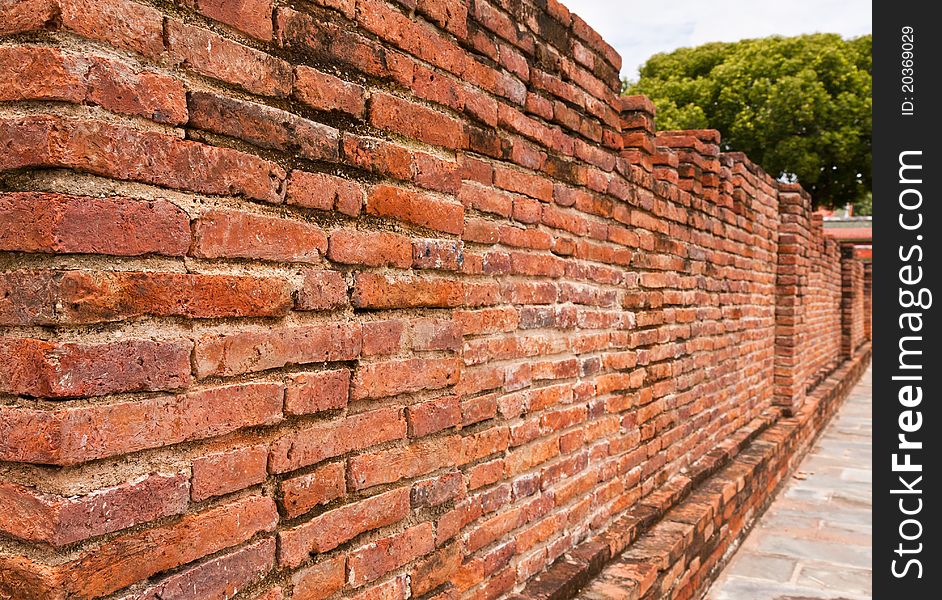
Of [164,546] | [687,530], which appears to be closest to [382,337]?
[164,546]

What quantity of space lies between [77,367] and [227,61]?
0.53 metres

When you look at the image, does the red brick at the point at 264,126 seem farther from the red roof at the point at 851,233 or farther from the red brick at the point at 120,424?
the red roof at the point at 851,233

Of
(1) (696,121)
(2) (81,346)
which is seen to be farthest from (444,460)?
(1) (696,121)

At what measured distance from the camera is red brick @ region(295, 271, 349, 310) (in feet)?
4.54

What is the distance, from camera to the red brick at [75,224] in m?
1.03

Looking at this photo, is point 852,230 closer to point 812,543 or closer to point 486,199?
point 812,543

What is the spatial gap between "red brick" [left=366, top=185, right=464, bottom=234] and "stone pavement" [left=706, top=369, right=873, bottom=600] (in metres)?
2.84

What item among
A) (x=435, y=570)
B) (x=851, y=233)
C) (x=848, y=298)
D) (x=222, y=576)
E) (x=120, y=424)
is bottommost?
(x=435, y=570)

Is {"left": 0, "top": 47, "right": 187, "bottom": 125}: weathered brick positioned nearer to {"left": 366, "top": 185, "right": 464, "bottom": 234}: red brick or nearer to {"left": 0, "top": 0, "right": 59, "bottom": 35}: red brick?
{"left": 0, "top": 0, "right": 59, "bottom": 35}: red brick

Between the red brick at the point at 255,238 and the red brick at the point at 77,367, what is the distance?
183mm

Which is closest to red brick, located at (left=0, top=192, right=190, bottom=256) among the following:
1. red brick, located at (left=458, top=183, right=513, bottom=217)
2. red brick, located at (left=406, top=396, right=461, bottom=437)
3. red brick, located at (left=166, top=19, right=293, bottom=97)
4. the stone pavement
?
red brick, located at (left=166, top=19, right=293, bottom=97)

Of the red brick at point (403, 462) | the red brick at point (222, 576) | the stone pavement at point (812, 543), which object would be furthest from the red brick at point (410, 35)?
the stone pavement at point (812, 543)

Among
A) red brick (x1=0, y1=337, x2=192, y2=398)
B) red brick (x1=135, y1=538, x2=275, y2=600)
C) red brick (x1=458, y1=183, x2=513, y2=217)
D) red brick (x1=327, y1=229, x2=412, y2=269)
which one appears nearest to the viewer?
red brick (x1=0, y1=337, x2=192, y2=398)

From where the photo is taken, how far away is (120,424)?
109cm
